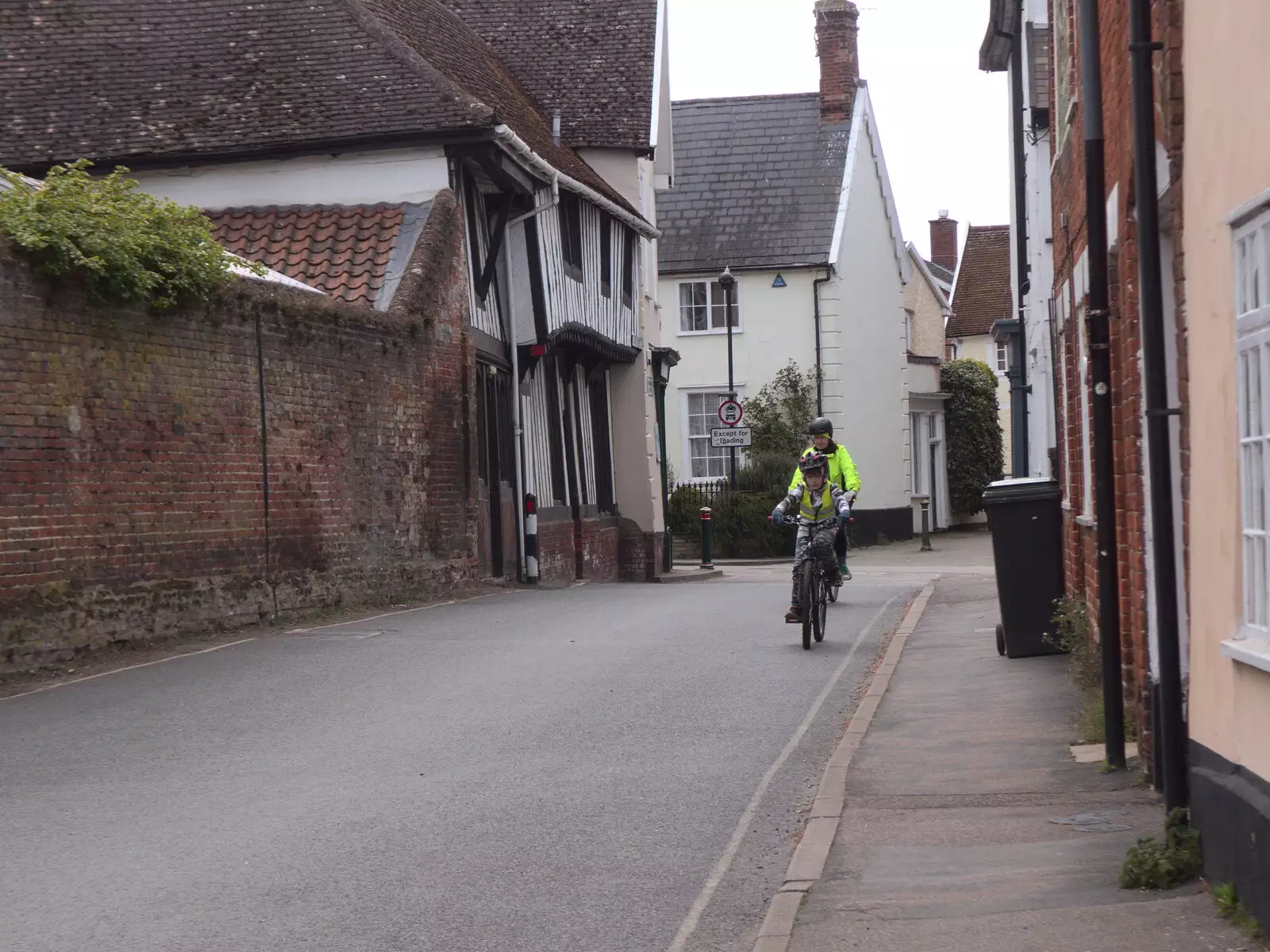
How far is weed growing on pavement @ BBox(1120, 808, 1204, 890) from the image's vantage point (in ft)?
18.3

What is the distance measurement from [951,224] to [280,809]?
6719 cm

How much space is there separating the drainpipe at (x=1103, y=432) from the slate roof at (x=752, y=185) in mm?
30773

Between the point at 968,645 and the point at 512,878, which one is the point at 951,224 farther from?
the point at 512,878

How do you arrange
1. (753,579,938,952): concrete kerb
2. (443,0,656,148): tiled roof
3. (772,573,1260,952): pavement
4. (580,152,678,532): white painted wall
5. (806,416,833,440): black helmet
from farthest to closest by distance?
(580,152,678,532): white painted wall → (443,0,656,148): tiled roof → (806,416,833,440): black helmet → (753,579,938,952): concrete kerb → (772,573,1260,952): pavement

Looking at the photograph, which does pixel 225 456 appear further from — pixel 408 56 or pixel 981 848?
pixel 981 848

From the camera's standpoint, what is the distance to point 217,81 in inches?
851

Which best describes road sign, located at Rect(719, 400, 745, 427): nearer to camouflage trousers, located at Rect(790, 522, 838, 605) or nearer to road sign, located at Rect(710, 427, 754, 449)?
road sign, located at Rect(710, 427, 754, 449)

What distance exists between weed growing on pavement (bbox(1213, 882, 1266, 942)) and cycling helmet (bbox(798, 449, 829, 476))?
9107 millimetres

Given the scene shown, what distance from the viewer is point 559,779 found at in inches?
316

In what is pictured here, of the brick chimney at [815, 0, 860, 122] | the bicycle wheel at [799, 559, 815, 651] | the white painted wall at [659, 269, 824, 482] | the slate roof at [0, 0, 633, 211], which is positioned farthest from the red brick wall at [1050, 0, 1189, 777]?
the brick chimney at [815, 0, 860, 122]

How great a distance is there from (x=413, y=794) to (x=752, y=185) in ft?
110

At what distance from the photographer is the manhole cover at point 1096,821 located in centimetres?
655

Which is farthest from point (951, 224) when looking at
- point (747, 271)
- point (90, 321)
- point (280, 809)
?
point (280, 809)

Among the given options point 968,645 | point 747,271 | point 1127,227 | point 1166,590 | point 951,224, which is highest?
point 951,224
